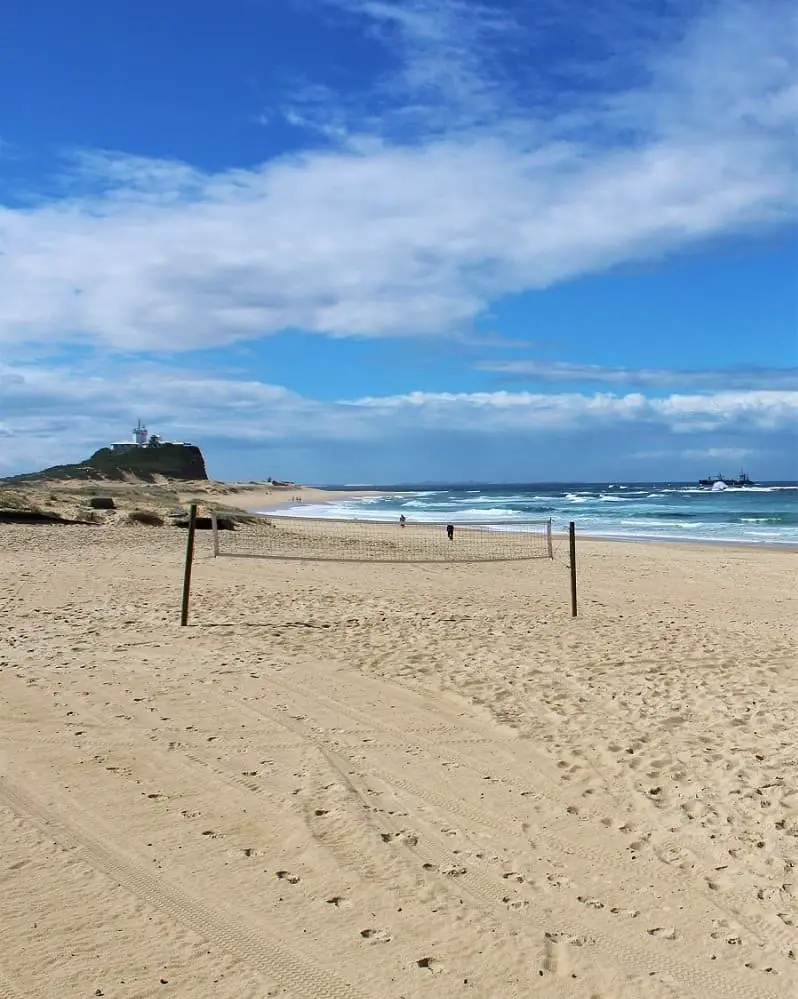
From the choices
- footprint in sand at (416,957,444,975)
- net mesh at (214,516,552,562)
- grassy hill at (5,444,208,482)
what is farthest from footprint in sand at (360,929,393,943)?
grassy hill at (5,444,208,482)

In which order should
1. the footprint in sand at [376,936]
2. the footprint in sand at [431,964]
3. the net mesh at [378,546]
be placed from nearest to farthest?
the footprint in sand at [431,964], the footprint in sand at [376,936], the net mesh at [378,546]

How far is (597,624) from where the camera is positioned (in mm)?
10234

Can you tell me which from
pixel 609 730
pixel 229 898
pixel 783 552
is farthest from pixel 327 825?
pixel 783 552

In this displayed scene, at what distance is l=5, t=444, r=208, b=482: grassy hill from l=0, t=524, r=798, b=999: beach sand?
222ft

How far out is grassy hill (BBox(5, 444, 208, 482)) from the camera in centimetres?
7312

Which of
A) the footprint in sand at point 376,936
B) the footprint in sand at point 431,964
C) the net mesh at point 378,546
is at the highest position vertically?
the net mesh at point 378,546

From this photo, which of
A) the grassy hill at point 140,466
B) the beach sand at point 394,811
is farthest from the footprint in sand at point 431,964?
the grassy hill at point 140,466

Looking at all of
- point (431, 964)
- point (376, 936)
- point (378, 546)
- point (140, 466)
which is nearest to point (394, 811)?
point (376, 936)

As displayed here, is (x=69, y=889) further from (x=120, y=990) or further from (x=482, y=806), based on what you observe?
(x=482, y=806)

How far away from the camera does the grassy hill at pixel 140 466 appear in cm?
7312

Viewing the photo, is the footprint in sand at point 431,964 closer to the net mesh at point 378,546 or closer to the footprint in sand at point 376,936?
the footprint in sand at point 376,936

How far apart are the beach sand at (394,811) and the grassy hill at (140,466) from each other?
67566mm

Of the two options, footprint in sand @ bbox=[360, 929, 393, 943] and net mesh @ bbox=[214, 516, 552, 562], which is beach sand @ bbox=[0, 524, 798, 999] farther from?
net mesh @ bbox=[214, 516, 552, 562]

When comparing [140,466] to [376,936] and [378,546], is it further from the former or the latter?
[376,936]
